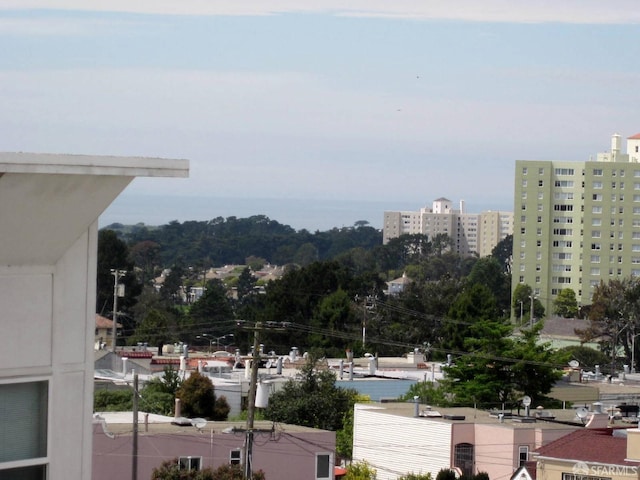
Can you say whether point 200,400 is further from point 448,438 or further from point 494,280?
point 494,280

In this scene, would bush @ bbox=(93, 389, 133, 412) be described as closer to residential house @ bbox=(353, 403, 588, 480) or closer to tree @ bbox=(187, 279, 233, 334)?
residential house @ bbox=(353, 403, 588, 480)

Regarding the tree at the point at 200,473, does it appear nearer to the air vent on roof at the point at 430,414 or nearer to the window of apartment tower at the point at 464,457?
the window of apartment tower at the point at 464,457

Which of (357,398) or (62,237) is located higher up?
(62,237)

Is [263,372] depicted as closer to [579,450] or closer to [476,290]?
[579,450]

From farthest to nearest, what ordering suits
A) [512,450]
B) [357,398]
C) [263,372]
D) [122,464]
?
[263,372], [357,398], [512,450], [122,464]

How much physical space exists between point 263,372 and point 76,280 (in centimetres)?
4734

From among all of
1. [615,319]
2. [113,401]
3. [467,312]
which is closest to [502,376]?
[113,401]

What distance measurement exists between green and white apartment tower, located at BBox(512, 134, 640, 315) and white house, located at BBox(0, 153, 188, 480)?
138 metres

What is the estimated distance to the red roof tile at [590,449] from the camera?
28.0 metres

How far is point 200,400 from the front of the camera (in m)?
40.3

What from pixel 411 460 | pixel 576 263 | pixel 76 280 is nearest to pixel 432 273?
pixel 576 263

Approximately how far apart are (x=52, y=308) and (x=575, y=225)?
141m

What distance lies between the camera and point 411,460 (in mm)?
35938

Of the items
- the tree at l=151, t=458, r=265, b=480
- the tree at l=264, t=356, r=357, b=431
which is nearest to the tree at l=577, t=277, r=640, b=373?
the tree at l=264, t=356, r=357, b=431
